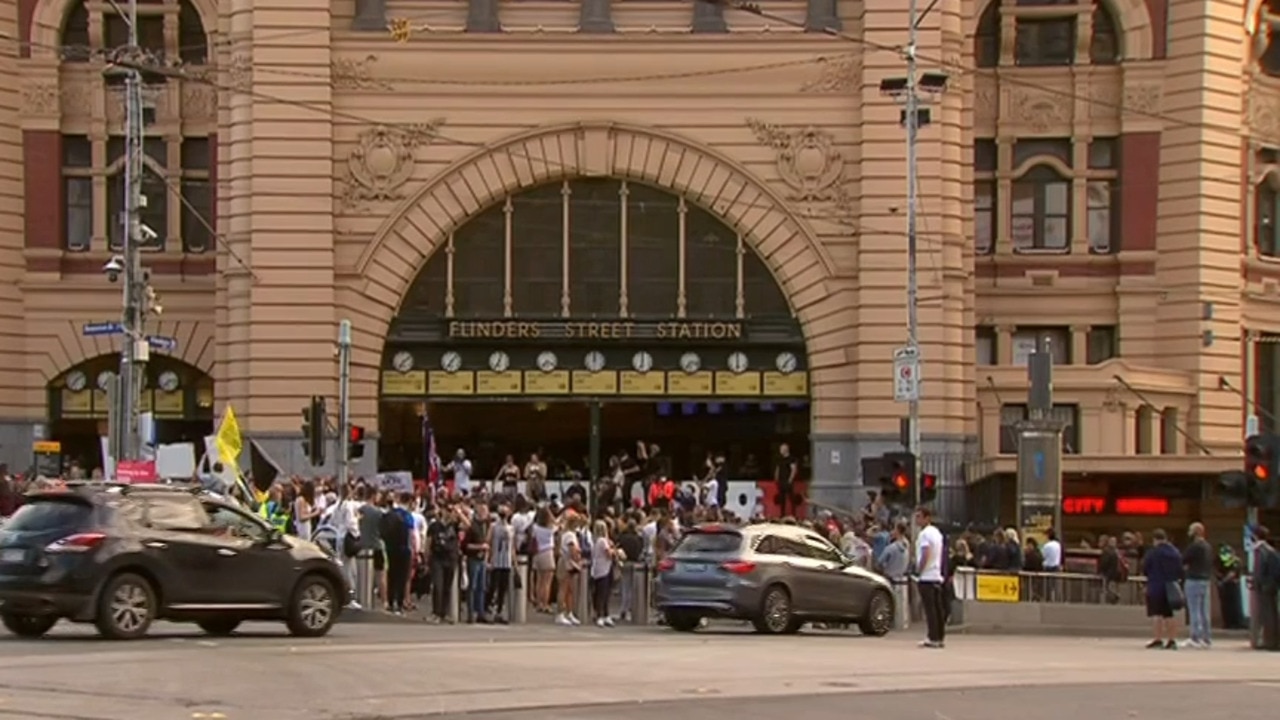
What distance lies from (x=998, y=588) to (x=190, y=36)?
27.3 m

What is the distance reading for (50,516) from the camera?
26.4 m

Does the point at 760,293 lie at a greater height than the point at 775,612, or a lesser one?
greater

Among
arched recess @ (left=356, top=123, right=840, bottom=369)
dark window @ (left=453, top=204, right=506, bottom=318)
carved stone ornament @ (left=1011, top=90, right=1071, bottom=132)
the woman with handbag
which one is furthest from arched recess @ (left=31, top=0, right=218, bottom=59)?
the woman with handbag

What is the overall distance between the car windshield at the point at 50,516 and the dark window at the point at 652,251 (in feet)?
101

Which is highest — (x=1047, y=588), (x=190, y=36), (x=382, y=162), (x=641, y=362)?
(x=190, y=36)

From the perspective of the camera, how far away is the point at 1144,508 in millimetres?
54188

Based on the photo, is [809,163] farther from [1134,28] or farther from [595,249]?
[1134,28]

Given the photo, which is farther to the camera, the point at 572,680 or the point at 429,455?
the point at 429,455

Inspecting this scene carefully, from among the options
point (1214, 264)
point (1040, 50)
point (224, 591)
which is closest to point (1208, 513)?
point (1214, 264)

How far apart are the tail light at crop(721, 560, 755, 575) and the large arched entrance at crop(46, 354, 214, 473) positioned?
26703 mm

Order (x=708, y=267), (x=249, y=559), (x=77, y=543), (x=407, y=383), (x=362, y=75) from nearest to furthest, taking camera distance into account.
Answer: (x=77, y=543) → (x=249, y=559) → (x=362, y=75) → (x=407, y=383) → (x=708, y=267)

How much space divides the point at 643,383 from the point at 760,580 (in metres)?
23.1

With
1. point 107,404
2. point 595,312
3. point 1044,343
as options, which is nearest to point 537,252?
point 595,312

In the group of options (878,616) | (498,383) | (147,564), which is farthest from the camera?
(498,383)
